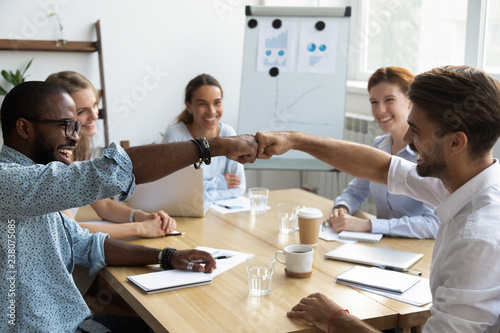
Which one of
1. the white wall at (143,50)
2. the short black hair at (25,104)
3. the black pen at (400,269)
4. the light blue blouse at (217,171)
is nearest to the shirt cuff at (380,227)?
the black pen at (400,269)

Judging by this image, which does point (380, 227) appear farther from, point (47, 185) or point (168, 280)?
point (47, 185)

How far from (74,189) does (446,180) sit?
0.97 metres

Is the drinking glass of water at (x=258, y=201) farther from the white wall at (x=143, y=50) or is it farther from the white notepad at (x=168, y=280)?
the white wall at (x=143, y=50)

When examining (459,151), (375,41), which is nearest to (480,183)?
(459,151)

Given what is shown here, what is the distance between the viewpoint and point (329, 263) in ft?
6.40

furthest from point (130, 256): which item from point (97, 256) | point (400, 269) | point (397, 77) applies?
point (397, 77)

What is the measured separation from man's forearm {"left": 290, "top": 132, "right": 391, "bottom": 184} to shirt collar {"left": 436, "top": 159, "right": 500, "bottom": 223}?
58cm

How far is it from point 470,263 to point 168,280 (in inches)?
35.9

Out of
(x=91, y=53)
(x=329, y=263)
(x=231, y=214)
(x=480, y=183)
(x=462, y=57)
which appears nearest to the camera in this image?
(x=480, y=183)

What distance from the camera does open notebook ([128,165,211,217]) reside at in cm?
248

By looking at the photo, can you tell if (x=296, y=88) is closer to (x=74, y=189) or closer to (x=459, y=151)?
(x=459, y=151)

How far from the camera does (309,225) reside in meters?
2.12

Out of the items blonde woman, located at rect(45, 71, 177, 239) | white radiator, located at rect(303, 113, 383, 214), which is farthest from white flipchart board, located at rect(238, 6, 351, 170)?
blonde woman, located at rect(45, 71, 177, 239)

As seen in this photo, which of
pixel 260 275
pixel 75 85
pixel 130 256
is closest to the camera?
pixel 260 275
